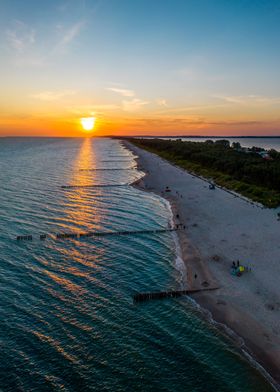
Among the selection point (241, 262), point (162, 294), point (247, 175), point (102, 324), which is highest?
point (247, 175)

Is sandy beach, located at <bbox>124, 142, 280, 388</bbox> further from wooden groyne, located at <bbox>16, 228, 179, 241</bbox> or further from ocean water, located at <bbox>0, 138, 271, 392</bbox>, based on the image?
wooden groyne, located at <bbox>16, 228, 179, 241</bbox>

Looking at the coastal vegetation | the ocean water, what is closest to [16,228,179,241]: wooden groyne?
the ocean water

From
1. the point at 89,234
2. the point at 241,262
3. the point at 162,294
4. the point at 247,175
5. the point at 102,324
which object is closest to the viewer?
the point at 102,324

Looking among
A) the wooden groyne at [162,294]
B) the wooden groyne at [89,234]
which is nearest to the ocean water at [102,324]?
the wooden groyne at [162,294]

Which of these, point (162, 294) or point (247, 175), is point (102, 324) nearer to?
point (162, 294)

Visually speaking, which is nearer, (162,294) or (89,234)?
(162,294)

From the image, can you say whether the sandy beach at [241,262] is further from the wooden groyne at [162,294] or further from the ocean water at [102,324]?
the ocean water at [102,324]

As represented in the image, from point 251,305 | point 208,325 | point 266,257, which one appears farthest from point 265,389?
point 266,257

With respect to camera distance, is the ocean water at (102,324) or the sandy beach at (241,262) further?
the sandy beach at (241,262)

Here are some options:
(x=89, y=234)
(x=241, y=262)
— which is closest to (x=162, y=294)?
(x=241, y=262)
